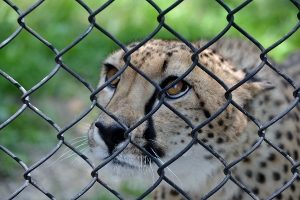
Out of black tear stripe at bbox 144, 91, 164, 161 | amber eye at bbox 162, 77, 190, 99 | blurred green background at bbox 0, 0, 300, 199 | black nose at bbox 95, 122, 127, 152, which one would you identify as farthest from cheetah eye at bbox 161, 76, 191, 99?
blurred green background at bbox 0, 0, 300, 199

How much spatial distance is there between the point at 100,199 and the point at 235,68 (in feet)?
3.72

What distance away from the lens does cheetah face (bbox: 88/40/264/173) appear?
2.84m

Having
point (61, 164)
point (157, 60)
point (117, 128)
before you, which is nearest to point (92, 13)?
point (117, 128)

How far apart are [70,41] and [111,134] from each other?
3.01 meters

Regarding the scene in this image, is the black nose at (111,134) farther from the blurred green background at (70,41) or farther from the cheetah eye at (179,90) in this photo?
the blurred green background at (70,41)

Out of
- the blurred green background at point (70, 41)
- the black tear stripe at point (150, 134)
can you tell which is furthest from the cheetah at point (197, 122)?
the blurred green background at point (70, 41)

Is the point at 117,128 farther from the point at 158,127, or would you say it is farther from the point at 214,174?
the point at 214,174

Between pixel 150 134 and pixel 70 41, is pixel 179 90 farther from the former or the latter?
pixel 70 41

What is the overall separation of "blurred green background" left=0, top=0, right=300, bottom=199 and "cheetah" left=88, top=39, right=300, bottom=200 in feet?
4.75

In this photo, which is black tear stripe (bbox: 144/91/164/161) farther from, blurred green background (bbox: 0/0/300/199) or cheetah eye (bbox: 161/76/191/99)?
blurred green background (bbox: 0/0/300/199)

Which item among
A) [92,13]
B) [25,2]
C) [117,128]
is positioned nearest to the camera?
[92,13]

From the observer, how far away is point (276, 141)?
3.20 meters

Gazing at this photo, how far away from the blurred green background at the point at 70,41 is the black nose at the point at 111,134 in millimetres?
1711

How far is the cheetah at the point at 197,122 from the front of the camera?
2867 mm
